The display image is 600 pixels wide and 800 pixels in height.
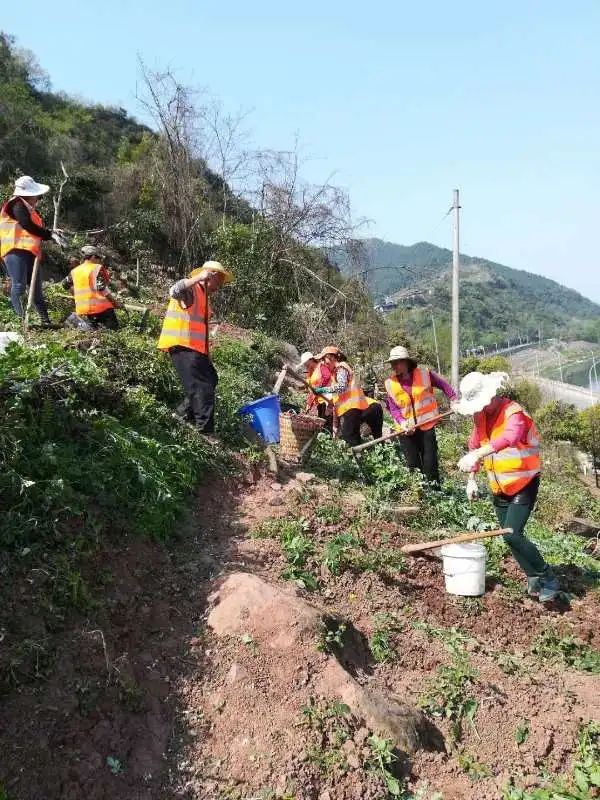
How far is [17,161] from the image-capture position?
761 inches

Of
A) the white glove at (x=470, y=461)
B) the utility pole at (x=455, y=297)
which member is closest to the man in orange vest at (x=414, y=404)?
the white glove at (x=470, y=461)

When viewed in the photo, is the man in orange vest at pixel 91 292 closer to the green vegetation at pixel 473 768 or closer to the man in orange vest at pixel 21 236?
the man in orange vest at pixel 21 236

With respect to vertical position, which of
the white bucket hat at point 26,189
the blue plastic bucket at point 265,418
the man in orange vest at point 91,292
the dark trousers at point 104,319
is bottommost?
the blue plastic bucket at point 265,418

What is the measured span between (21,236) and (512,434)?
527 cm

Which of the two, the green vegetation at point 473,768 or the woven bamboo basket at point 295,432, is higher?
the woven bamboo basket at point 295,432

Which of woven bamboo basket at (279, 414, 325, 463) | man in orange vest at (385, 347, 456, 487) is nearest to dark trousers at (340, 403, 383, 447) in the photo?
man in orange vest at (385, 347, 456, 487)

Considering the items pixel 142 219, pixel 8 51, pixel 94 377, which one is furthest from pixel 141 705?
pixel 8 51

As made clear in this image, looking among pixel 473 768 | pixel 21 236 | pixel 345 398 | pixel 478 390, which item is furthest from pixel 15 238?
pixel 473 768

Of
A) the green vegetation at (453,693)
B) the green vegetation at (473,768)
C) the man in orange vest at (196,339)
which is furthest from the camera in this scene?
the man in orange vest at (196,339)

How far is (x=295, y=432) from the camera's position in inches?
235

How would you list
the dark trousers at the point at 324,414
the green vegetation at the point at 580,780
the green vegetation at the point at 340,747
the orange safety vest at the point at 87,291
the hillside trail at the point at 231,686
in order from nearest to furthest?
the hillside trail at the point at 231,686, the green vegetation at the point at 340,747, the green vegetation at the point at 580,780, the orange safety vest at the point at 87,291, the dark trousers at the point at 324,414

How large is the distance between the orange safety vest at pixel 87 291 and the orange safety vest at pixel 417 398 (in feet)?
11.3

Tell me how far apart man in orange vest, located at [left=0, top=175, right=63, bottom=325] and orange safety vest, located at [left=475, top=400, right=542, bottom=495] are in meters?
4.73

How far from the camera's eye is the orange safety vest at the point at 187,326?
18.2ft
